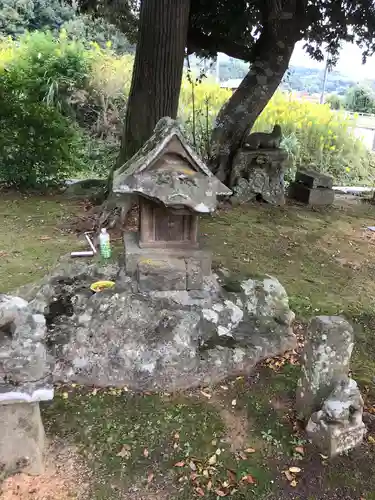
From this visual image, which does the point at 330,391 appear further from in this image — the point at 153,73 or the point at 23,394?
the point at 153,73

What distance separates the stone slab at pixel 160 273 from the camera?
13.1 feet

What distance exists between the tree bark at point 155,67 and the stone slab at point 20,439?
4.79m

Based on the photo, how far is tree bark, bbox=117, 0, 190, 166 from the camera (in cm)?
624

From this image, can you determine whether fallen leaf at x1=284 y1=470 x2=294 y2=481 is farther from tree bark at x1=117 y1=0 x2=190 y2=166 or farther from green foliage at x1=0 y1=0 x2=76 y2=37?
green foliage at x1=0 y1=0 x2=76 y2=37

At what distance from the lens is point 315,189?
877cm

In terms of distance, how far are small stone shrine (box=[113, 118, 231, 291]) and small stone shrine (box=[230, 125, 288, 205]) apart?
442 centimetres

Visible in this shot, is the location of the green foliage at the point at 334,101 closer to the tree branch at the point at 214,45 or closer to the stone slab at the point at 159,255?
the tree branch at the point at 214,45

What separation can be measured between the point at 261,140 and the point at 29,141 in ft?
13.7

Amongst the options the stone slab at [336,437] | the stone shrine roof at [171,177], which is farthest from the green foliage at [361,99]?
the stone slab at [336,437]

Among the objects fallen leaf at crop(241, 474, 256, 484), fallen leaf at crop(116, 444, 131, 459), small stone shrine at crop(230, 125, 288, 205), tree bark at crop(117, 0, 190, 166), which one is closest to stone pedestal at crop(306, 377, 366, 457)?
fallen leaf at crop(241, 474, 256, 484)

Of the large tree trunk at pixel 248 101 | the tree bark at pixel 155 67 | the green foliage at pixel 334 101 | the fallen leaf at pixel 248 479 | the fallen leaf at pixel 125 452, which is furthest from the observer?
the green foliage at pixel 334 101

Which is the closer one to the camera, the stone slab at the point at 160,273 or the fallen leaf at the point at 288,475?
the fallen leaf at the point at 288,475

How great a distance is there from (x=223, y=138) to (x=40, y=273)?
4.51m

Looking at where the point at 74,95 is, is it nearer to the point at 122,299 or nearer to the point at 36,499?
the point at 122,299
